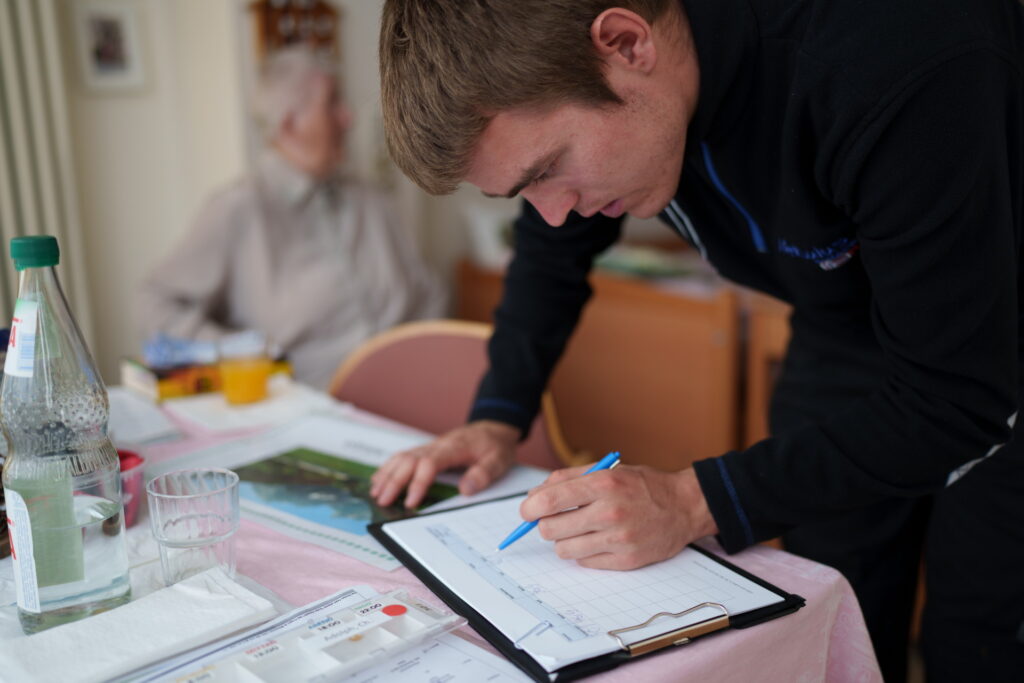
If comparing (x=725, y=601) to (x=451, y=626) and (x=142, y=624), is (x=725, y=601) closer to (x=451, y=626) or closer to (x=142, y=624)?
(x=451, y=626)

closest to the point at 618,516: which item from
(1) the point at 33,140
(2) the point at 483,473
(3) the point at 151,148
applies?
(2) the point at 483,473

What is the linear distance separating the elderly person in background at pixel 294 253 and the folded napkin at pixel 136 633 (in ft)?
5.55

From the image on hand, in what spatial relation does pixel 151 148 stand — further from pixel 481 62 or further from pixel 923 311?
pixel 923 311

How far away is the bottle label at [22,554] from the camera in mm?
688

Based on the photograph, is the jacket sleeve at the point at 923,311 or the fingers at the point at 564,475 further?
the fingers at the point at 564,475

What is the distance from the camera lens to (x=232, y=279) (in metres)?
2.47

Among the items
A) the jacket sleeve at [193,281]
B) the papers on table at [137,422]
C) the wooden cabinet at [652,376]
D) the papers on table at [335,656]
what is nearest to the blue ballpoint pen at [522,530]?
the papers on table at [335,656]

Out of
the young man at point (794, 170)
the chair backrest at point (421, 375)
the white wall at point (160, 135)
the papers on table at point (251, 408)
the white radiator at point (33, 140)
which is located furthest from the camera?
the white wall at point (160, 135)

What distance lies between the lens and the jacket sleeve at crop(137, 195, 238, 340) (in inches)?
92.0

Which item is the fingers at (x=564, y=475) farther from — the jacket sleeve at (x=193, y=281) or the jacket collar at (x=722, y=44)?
the jacket sleeve at (x=193, y=281)

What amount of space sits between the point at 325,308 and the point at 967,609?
72.5 inches

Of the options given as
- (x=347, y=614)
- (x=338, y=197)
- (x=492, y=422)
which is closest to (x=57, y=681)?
(x=347, y=614)

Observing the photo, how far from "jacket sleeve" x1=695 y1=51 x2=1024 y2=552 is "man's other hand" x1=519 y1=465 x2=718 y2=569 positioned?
0.03 metres

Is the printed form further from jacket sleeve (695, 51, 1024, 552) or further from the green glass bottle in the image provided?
the green glass bottle
